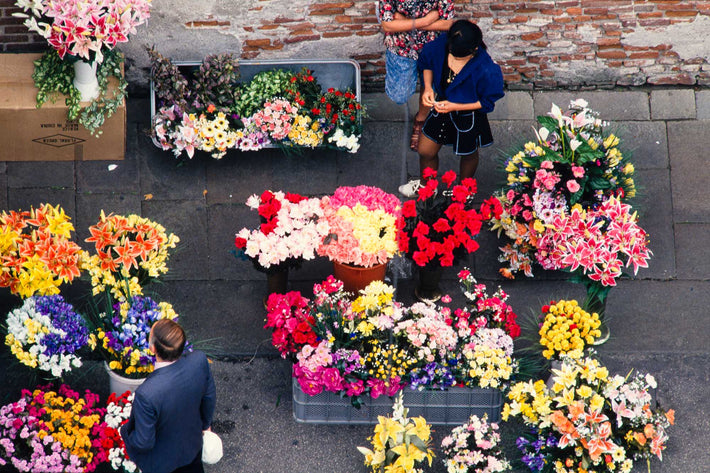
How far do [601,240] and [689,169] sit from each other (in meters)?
1.89

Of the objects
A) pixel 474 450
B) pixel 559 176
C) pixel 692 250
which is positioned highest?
pixel 559 176

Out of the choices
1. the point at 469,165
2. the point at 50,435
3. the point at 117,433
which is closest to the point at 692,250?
the point at 469,165

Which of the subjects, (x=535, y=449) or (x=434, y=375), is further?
(x=434, y=375)

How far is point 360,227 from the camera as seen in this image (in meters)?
5.24

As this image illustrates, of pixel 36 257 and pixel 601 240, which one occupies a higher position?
pixel 601 240

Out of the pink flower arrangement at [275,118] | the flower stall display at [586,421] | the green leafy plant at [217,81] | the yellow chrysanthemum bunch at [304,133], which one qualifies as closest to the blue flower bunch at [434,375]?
the flower stall display at [586,421]

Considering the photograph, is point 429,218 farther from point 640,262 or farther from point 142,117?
point 142,117

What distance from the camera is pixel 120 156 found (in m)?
6.46

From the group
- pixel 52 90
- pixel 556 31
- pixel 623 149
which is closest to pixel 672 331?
pixel 623 149

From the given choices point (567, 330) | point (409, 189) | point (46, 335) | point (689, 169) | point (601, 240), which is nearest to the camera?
point (46, 335)

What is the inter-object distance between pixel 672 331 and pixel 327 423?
8.18ft

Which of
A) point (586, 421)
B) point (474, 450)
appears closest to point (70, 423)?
point (474, 450)

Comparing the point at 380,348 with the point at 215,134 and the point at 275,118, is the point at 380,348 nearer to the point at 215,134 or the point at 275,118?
the point at 275,118

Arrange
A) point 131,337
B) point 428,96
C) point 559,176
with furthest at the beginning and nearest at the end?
point 428,96, point 559,176, point 131,337
